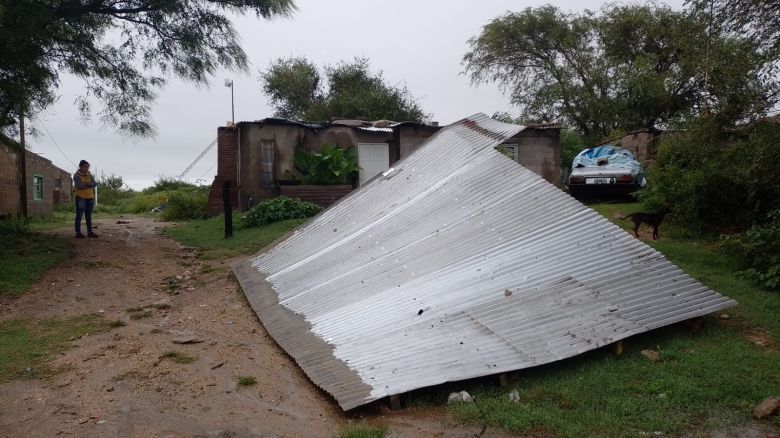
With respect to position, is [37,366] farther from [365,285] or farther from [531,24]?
[531,24]

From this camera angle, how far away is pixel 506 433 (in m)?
3.61

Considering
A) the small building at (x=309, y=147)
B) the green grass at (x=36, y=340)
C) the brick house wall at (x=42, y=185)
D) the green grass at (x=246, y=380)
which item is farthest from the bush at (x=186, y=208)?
the green grass at (x=246, y=380)

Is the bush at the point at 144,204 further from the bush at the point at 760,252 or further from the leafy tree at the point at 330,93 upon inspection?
the bush at the point at 760,252

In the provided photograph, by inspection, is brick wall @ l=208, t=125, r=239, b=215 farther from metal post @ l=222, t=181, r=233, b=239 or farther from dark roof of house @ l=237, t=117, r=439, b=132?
metal post @ l=222, t=181, r=233, b=239

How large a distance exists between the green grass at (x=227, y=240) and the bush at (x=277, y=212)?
0.97 ft

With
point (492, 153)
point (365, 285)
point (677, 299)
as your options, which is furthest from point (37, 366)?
point (677, 299)

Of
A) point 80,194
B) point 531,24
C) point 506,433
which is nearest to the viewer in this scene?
point 506,433

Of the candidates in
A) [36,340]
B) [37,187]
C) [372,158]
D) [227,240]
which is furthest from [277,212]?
[37,187]

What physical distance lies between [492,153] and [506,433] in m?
3.72

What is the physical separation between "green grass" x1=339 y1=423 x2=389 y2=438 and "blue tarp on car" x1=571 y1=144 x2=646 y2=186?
11.3 metres

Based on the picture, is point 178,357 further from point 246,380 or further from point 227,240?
point 227,240

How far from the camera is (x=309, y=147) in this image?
54.5 ft

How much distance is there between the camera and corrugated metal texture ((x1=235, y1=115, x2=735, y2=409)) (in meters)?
4.29

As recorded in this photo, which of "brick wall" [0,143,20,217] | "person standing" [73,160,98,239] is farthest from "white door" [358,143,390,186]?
"brick wall" [0,143,20,217]
